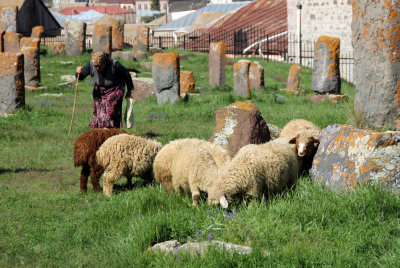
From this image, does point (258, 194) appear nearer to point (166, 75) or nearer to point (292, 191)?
point (292, 191)

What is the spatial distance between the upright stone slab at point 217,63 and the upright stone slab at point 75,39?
10.2m

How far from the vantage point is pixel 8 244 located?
20.1 ft

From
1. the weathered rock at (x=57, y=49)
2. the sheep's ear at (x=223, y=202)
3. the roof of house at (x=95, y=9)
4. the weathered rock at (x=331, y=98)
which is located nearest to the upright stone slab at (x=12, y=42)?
the weathered rock at (x=57, y=49)

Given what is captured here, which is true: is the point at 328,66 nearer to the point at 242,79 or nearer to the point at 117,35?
the point at 242,79

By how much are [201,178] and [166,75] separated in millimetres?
9768

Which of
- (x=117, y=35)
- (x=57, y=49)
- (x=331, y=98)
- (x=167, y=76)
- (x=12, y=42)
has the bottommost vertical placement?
(x=331, y=98)

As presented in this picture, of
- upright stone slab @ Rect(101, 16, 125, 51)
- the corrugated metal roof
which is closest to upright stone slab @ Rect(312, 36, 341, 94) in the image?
upright stone slab @ Rect(101, 16, 125, 51)

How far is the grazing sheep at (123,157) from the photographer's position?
7805 mm

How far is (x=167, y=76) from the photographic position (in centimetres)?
1619

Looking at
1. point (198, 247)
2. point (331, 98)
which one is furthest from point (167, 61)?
point (198, 247)

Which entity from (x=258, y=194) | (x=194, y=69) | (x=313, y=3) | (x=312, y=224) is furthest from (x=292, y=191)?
(x=313, y=3)

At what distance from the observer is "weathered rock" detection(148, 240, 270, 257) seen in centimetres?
509

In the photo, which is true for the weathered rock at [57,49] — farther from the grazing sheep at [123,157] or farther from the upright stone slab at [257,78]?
the grazing sheep at [123,157]

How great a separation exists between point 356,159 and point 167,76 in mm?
10090
